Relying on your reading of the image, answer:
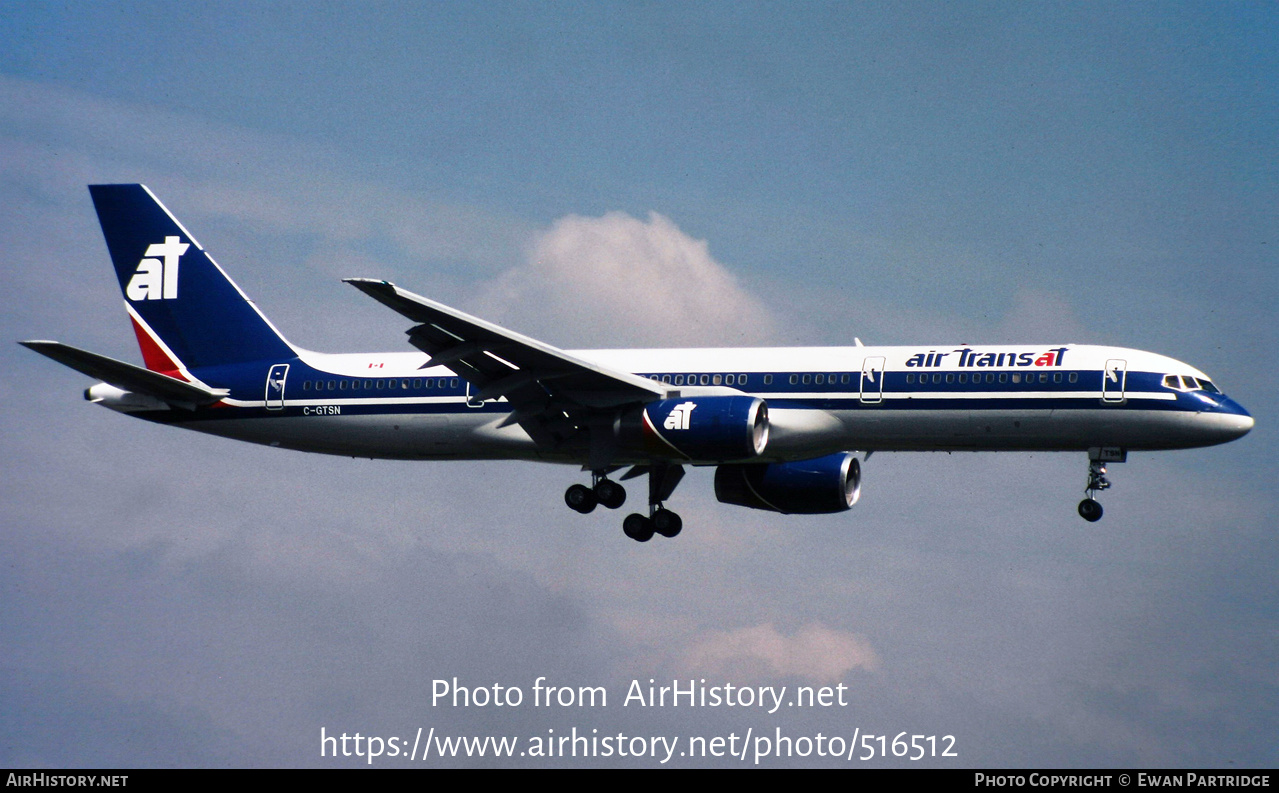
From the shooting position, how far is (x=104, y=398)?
4822 cm

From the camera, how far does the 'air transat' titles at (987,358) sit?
41781 mm

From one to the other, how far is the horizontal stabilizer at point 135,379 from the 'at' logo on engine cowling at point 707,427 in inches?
573

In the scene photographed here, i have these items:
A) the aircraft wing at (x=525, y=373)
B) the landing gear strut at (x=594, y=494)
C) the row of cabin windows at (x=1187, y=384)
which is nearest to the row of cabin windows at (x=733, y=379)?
the aircraft wing at (x=525, y=373)

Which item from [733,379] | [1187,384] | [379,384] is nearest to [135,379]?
[379,384]

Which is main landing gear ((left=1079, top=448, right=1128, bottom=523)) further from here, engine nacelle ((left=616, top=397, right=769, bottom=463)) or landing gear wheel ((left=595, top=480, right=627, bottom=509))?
landing gear wheel ((left=595, top=480, right=627, bottom=509))

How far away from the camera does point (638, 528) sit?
4750 cm

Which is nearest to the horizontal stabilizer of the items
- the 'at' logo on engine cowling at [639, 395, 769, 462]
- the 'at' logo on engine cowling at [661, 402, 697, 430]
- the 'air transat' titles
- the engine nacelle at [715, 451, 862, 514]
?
the 'at' logo on engine cowling at [639, 395, 769, 462]

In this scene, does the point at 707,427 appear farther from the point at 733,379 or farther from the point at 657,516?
the point at 657,516

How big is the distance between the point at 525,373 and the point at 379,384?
19.9ft

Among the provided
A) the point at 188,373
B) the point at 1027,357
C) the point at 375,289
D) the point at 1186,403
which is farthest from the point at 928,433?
the point at 188,373

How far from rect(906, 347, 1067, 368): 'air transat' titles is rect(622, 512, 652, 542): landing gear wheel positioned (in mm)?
9937

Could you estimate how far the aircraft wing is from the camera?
40219mm
